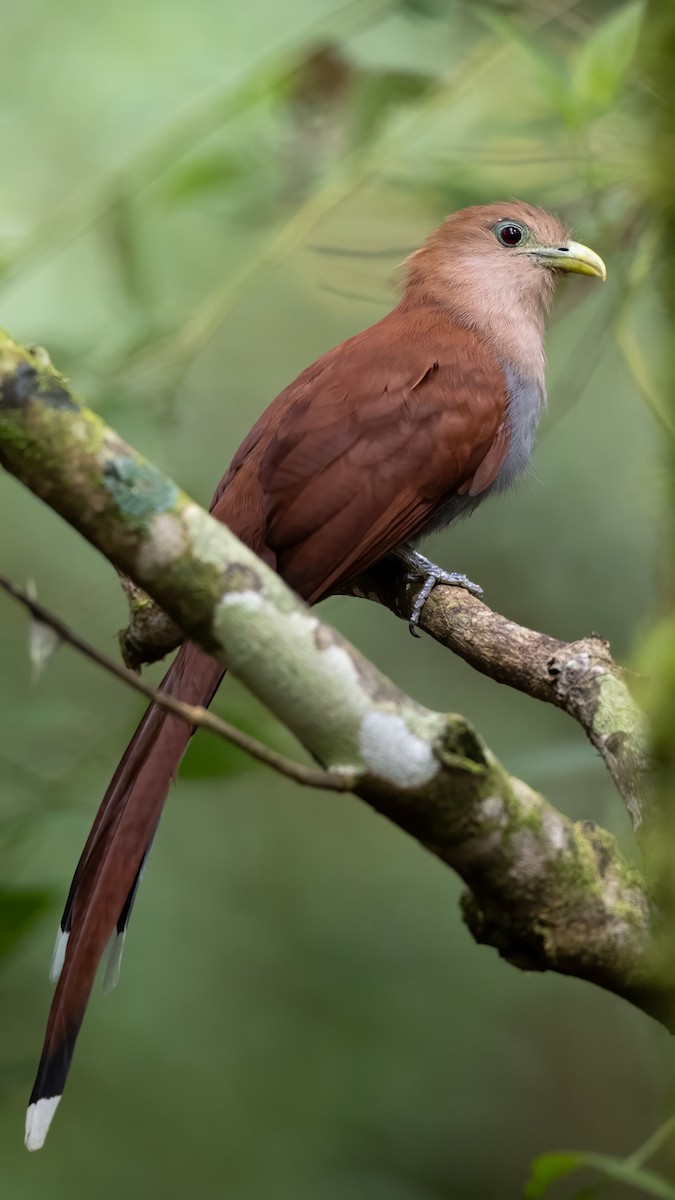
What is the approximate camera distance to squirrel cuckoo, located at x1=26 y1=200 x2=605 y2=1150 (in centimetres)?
158

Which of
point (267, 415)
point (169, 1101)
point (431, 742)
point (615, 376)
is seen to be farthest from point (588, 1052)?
point (431, 742)

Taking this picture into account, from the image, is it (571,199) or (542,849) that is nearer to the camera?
(542,849)

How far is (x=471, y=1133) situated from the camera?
3.46m

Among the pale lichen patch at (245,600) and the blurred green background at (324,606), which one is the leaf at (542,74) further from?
the pale lichen patch at (245,600)

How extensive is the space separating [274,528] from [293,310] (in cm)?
226

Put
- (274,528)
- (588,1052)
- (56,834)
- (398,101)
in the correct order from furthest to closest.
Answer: (588,1052)
(398,101)
(56,834)
(274,528)

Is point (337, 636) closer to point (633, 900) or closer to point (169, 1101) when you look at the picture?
point (633, 900)

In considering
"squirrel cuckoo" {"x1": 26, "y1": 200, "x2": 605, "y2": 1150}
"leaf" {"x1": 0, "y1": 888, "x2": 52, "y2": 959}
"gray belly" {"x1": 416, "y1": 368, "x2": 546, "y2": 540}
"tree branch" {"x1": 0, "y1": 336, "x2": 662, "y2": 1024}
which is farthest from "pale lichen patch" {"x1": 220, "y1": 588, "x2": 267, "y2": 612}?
"gray belly" {"x1": 416, "y1": 368, "x2": 546, "y2": 540}

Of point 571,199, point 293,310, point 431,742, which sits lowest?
point 293,310

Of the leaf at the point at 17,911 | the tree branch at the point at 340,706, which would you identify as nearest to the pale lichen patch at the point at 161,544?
the tree branch at the point at 340,706

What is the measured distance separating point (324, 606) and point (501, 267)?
131 cm

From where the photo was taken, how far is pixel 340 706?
112 cm

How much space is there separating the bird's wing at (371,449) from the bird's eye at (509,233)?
0.52 meters

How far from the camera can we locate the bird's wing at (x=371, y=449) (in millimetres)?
2062
